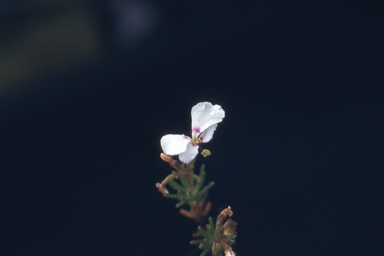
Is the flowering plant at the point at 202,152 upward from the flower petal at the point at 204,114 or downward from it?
downward

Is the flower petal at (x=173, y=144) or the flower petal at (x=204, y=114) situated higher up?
the flower petal at (x=204, y=114)

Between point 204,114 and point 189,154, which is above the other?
point 204,114

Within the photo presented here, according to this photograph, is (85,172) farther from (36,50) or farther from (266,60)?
(266,60)

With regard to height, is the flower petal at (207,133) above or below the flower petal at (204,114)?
below
